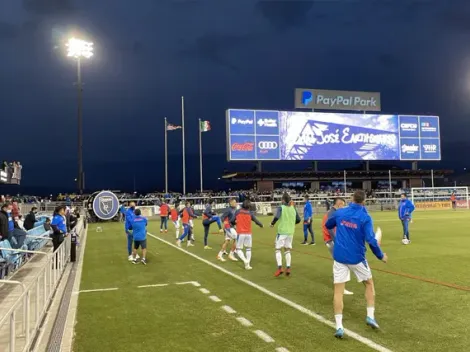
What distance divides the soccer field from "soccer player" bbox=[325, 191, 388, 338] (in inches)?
20.5

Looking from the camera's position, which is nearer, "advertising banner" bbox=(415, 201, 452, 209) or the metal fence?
the metal fence

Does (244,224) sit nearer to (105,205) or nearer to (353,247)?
(353,247)

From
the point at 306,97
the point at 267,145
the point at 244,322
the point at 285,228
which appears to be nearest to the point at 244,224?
the point at 285,228

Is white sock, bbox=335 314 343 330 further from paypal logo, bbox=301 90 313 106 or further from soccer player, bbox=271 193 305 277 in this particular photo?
paypal logo, bbox=301 90 313 106

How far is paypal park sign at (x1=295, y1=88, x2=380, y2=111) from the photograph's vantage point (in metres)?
54.8

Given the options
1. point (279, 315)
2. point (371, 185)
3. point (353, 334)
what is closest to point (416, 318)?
point (353, 334)

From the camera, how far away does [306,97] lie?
55.0 m

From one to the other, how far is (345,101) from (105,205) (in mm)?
36741

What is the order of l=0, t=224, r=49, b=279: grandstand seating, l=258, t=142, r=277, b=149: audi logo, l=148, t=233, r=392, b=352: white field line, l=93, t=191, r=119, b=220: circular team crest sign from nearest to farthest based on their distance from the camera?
l=148, t=233, r=392, b=352: white field line → l=0, t=224, r=49, b=279: grandstand seating → l=93, t=191, r=119, b=220: circular team crest sign → l=258, t=142, r=277, b=149: audi logo

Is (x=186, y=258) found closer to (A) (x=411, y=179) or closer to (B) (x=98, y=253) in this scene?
(B) (x=98, y=253)

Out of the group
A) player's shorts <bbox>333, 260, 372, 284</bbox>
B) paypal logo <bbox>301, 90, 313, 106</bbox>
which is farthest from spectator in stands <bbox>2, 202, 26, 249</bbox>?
paypal logo <bbox>301, 90, 313, 106</bbox>

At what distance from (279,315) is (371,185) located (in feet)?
204

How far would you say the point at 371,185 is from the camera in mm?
65750

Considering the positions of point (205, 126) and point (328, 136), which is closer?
point (205, 126)
